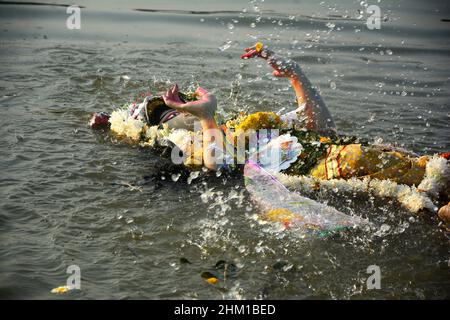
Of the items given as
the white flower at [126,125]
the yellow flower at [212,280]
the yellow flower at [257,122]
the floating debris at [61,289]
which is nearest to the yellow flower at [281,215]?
the yellow flower at [212,280]

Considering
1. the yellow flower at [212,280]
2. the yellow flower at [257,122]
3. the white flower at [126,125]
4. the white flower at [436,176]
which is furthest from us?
the white flower at [126,125]

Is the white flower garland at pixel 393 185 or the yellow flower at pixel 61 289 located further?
the white flower garland at pixel 393 185

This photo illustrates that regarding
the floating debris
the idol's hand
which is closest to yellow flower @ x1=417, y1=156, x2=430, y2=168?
the idol's hand

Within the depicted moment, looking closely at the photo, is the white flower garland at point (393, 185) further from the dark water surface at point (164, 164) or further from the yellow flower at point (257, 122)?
the yellow flower at point (257, 122)

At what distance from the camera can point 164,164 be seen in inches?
248

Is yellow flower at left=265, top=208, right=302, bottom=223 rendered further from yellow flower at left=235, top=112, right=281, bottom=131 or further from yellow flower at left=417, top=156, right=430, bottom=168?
yellow flower at left=417, top=156, right=430, bottom=168

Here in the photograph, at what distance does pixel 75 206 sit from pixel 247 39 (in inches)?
297

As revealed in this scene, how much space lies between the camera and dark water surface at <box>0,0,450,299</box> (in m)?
→ 4.27

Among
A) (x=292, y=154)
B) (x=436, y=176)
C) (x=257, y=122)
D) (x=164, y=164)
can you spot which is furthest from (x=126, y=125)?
(x=436, y=176)

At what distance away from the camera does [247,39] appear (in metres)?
11.9

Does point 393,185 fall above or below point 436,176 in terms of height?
below

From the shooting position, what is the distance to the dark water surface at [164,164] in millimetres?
4266

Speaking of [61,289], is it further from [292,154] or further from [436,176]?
[436,176]
